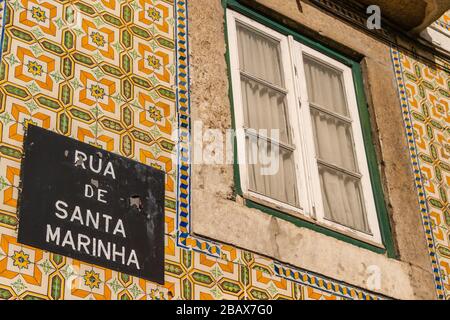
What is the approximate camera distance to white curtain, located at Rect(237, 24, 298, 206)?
5.67 meters

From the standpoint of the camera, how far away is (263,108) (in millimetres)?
5949

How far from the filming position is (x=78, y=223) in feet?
15.0

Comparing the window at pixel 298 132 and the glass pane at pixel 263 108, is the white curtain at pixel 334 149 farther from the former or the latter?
the glass pane at pixel 263 108

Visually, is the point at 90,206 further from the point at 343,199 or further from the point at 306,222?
the point at 343,199

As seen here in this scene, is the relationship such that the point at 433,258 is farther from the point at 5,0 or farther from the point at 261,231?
the point at 5,0

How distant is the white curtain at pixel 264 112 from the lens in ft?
18.6

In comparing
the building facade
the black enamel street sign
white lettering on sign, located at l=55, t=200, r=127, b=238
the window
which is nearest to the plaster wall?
the building facade

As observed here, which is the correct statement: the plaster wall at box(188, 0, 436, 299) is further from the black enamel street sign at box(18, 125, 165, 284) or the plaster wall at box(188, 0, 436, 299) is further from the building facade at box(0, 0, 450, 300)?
the black enamel street sign at box(18, 125, 165, 284)

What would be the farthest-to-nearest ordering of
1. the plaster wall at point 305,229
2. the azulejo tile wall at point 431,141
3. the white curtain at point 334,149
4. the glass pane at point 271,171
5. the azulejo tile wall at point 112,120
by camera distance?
1. the azulejo tile wall at point 431,141
2. the white curtain at point 334,149
3. the glass pane at point 271,171
4. the plaster wall at point 305,229
5. the azulejo tile wall at point 112,120

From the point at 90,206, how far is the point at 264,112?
1610 mm

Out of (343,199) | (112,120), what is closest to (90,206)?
(112,120)

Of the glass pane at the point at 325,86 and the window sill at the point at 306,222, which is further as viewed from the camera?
the glass pane at the point at 325,86

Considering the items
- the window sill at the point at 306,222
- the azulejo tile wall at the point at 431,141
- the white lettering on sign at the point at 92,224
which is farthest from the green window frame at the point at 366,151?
the white lettering on sign at the point at 92,224

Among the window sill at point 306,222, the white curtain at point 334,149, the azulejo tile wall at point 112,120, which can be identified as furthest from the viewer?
the white curtain at point 334,149
